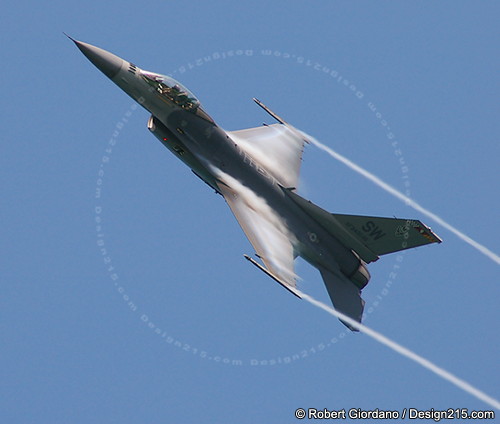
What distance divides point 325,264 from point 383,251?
72.4 inches

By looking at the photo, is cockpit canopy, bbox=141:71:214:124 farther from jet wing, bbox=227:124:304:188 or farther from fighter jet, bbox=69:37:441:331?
jet wing, bbox=227:124:304:188

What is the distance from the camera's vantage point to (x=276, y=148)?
106 ft

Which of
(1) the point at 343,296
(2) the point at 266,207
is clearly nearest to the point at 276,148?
(2) the point at 266,207

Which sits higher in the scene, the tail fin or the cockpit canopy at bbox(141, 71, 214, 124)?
the tail fin

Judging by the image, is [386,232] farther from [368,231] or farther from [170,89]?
[170,89]

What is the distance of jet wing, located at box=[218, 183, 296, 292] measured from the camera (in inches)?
1148

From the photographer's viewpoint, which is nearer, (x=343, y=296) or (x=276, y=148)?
(x=343, y=296)

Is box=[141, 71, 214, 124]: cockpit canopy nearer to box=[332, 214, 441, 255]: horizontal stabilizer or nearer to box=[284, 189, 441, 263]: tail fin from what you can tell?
box=[284, 189, 441, 263]: tail fin

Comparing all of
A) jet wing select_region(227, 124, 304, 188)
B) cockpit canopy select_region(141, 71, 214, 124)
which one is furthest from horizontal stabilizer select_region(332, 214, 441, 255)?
cockpit canopy select_region(141, 71, 214, 124)

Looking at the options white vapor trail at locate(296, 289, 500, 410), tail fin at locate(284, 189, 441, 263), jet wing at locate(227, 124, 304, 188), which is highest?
jet wing at locate(227, 124, 304, 188)

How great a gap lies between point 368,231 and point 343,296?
207 centimetres

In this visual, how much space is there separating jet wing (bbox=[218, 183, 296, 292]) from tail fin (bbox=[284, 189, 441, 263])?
3.10ft

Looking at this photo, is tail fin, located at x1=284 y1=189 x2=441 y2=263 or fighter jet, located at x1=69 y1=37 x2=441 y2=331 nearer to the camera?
fighter jet, located at x1=69 y1=37 x2=441 y2=331

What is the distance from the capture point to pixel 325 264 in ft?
98.9
